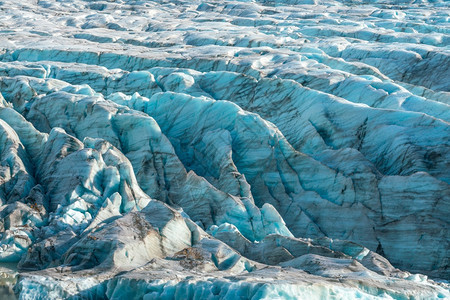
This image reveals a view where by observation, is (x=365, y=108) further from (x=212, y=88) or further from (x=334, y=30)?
(x=334, y=30)

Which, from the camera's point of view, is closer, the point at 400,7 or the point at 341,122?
the point at 341,122

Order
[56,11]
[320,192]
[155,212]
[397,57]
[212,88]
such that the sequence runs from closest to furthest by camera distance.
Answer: [155,212] < [320,192] < [212,88] < [397,57] < [56,11]

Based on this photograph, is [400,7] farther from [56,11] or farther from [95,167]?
[95,167]

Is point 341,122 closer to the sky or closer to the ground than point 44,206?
closer to the sky

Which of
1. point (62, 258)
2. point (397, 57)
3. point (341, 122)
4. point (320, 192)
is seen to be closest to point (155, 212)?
point (62, 258)

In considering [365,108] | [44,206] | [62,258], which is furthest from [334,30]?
[62,258]

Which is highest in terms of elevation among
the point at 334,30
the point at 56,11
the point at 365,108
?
the point at 365,108

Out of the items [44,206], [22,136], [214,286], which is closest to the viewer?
[214,286]
